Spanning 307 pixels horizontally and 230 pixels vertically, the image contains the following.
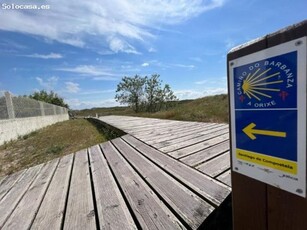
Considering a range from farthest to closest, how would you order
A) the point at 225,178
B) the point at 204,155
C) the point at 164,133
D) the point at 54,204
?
1. the point at 164,133
2. the point at 204,155
3. the point at 225,178
4. the point at 54,204

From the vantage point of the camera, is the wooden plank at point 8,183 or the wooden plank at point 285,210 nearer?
the wooden plank at point 285,210

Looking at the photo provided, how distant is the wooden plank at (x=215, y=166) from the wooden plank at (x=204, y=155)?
0.10 meters

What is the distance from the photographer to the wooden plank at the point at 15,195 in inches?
63.2

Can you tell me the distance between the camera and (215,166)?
6.70 feet

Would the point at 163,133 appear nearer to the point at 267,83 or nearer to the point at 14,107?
the point at 267,83

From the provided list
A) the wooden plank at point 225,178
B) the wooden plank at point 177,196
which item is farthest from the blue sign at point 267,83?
the wooden plank at point 225,178

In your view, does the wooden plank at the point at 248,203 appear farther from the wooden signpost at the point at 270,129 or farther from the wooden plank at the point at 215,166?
the wooden plank at the point at 215,166

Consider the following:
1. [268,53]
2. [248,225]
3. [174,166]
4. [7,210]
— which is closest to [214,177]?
[174,166]

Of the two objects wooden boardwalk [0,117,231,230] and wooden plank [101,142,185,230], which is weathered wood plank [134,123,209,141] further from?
wooden plank [101,142,185,230]

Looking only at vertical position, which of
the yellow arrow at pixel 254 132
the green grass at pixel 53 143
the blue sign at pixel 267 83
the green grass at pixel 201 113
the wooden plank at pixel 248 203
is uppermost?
the blue sign at pixel 267 83

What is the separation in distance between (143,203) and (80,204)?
1.69 ft

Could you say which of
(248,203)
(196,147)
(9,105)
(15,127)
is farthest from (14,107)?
(248,203)

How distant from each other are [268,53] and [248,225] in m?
0.73

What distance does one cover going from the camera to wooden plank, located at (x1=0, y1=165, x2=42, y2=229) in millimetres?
1606
